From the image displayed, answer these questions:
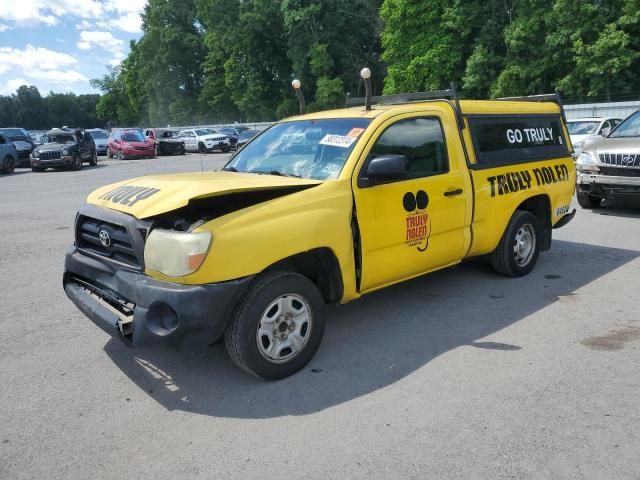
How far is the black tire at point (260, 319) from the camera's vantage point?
11.4ft

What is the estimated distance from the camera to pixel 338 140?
432 centimetres

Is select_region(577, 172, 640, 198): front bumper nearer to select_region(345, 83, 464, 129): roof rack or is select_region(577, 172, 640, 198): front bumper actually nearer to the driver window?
select_region(345, 83, 464, 129): roof rack

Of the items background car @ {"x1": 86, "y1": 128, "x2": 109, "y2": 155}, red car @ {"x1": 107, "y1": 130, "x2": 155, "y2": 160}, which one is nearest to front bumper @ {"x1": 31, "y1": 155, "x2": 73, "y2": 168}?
red car @ {"x1": 107, "y1": 130, "x2": 155, "y2": 160}

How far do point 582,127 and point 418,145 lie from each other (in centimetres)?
1402

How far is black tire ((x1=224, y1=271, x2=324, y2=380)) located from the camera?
3.48 m

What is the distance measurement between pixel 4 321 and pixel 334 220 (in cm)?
328

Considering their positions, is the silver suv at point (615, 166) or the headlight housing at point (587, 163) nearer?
the silver suv at point (615, 166)


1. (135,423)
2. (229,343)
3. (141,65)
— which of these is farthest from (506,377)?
(141,65)

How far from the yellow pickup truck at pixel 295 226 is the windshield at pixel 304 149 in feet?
0.05

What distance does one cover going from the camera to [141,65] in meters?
75.1

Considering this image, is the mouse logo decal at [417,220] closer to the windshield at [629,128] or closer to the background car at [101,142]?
the windshield at [629,128]

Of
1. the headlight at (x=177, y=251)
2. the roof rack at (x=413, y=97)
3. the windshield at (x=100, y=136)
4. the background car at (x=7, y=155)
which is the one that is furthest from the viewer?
the windshield at (x=100, y=136)

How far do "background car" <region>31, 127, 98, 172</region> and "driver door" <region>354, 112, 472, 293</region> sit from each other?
21.5m

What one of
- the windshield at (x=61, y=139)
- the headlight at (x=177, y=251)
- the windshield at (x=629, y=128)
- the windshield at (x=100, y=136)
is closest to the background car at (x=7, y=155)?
the windshield at (x=61, y=139)
